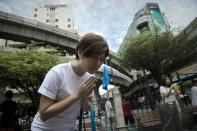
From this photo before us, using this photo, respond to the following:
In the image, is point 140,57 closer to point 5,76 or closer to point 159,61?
point 159,61

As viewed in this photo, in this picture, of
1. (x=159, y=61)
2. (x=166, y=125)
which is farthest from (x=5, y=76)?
(x=159, y=61)

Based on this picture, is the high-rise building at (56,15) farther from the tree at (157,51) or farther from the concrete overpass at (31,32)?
the tree at (157,51)

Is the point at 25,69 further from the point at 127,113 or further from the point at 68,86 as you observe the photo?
the point at 68,86

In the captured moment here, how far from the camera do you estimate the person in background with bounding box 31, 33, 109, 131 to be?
4.68 ft

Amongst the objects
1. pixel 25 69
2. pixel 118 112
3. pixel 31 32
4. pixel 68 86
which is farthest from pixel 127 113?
pixel 31 32

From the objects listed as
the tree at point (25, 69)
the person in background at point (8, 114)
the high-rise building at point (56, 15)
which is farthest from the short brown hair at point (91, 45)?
the high-rise building at point (56, 15)

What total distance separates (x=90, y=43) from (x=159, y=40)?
22466mm

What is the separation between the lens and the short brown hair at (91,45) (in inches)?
61.5

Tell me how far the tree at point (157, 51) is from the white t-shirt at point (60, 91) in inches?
836

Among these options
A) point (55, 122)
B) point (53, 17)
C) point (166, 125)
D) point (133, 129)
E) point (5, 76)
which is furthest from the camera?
point (53, 17)

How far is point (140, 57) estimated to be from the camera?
2316cm

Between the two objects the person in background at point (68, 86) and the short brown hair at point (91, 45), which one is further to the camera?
the short brown hair at point (91, 45)

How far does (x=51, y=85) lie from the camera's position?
148 centimetres

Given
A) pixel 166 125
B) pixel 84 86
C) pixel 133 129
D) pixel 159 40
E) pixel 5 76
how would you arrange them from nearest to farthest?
pixel 84 86, pixel 166 125, pixel 133 129, pixel 5 76, pixel 159 40
